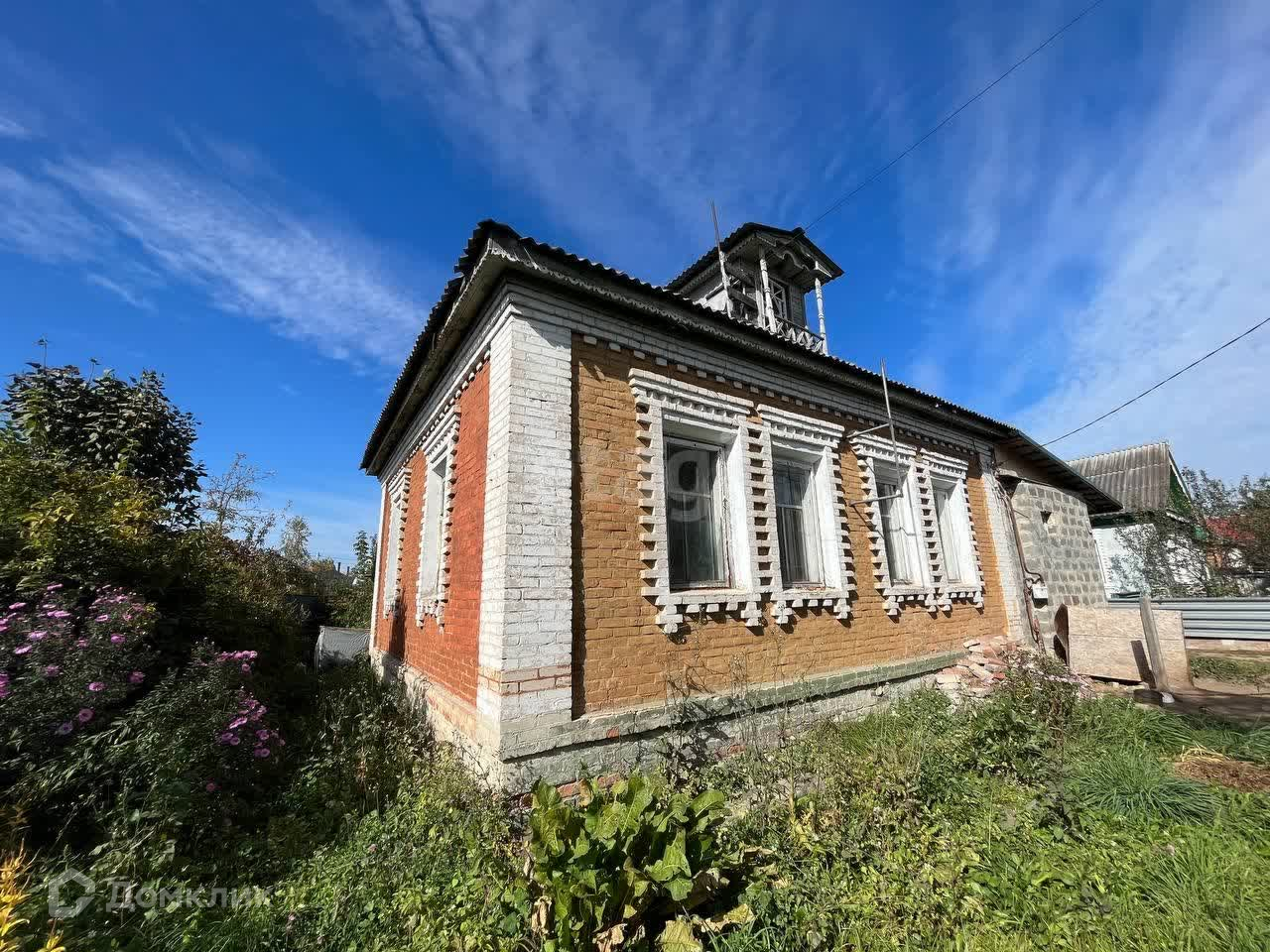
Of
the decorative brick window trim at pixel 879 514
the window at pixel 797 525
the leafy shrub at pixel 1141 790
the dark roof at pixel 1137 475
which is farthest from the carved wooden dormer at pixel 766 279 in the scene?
the dark roof at pixel 1137 475

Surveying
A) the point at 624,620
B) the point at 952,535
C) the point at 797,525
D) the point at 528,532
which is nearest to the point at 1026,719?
the point at 797,525

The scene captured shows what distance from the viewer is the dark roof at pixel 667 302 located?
4.57 meters

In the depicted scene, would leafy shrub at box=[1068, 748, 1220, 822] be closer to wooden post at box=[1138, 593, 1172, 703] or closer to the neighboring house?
wooden post at box=[1138, 593, 1172, 703]

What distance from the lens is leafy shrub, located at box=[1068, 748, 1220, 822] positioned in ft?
11.5

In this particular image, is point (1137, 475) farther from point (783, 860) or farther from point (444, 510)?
point (444, 510)

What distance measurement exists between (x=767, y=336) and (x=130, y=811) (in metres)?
6.74

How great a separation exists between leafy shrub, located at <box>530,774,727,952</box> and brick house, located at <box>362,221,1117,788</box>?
1.11 metres

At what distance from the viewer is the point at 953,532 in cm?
850

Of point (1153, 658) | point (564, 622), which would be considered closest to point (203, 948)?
point (564, 622)

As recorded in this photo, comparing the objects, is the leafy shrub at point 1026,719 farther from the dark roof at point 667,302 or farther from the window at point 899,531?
the dark roof at point 667,302

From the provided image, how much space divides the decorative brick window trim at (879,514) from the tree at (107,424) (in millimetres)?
9406

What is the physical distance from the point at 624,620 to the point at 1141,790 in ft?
13.2

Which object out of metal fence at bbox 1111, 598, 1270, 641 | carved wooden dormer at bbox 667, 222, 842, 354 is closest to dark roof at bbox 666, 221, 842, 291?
carved wooden dormer at bbox 667, 222, 842, 354

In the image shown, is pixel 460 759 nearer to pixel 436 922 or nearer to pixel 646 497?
pixel 436 922
